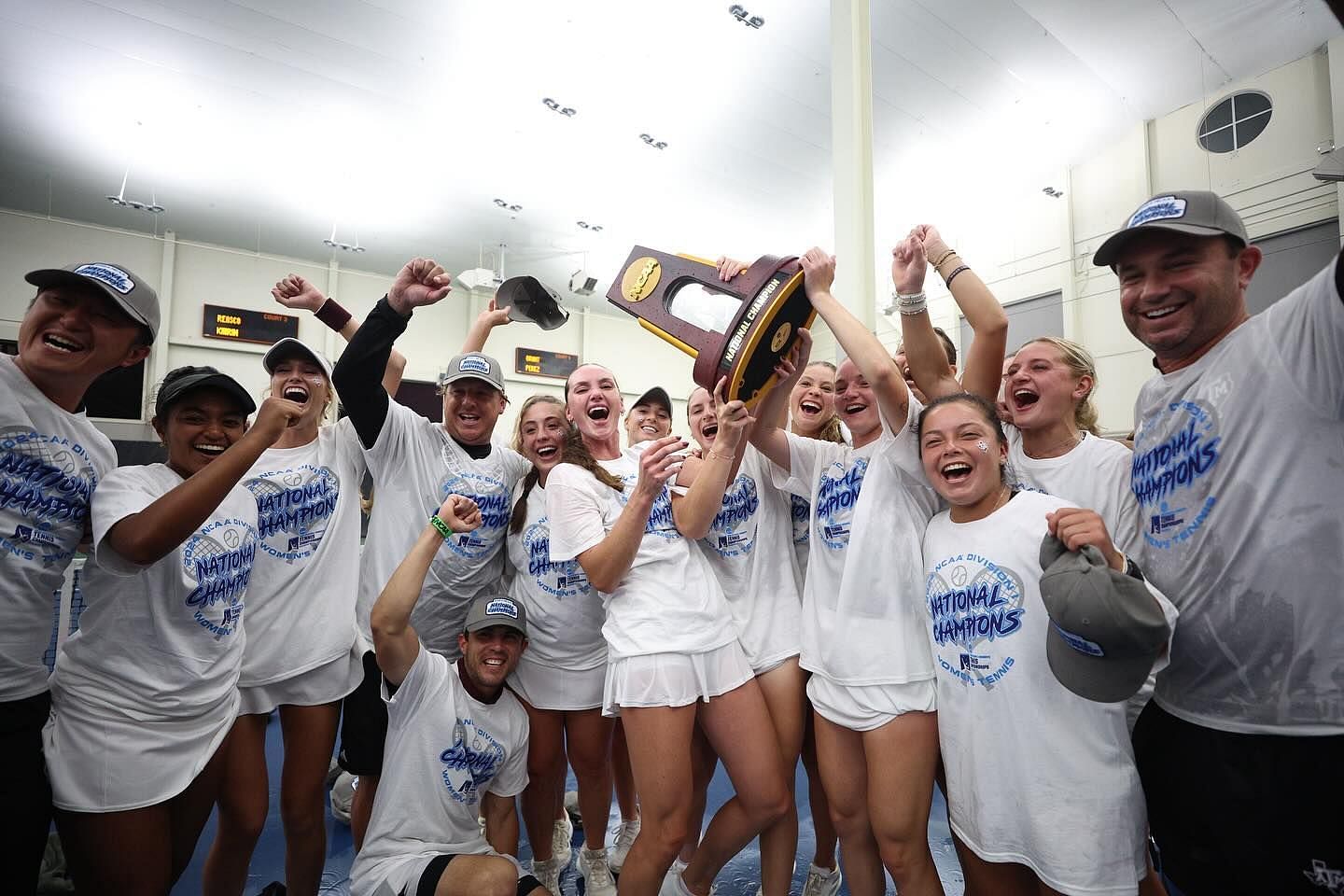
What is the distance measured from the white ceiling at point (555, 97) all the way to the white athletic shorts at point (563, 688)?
163 inches

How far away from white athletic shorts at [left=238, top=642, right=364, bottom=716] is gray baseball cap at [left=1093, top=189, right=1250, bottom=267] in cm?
226

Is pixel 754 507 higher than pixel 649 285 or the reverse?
the reverse

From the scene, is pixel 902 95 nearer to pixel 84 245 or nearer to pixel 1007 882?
pixel 1007 882

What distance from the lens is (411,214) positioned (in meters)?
7.18

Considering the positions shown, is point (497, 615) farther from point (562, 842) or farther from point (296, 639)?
point (562, 842)

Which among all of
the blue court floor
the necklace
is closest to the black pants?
the blue court floor

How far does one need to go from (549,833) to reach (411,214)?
6.78m

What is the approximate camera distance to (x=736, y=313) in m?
1.67

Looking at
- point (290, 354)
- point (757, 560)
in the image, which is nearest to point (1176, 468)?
point (757, 560)

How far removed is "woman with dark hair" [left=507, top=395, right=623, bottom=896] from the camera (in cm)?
218

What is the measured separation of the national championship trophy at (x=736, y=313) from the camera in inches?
65.1

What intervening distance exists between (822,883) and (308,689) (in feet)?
5.88

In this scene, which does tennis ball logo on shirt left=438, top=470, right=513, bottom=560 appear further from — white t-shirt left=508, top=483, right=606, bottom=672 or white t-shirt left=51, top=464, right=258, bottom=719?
white t-shirt left=51, top=464, right=258, bottom=719

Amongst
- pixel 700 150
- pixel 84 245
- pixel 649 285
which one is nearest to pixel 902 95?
pixel 700 150
